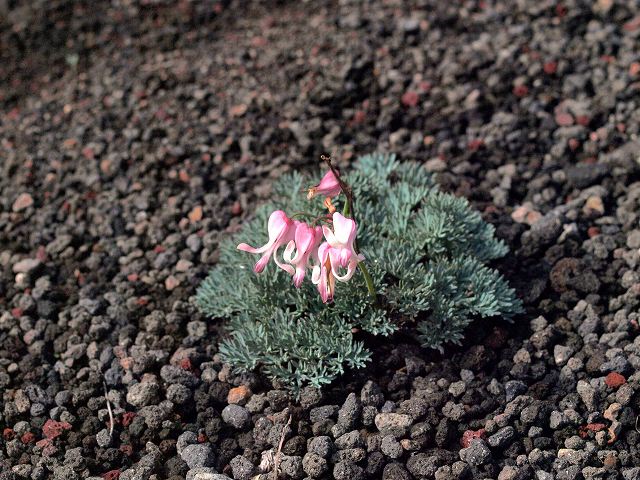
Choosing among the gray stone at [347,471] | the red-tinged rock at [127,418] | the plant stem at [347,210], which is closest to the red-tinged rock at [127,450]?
the red-tinged rock at [127,418]

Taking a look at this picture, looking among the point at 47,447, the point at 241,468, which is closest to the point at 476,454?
the point at 241,468

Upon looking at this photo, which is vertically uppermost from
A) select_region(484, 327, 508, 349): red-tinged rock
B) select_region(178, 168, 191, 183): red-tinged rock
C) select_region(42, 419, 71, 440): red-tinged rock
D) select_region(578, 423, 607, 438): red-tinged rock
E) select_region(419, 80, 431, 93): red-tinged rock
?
select_region(178, 168, 191, 183): red-tinged rock

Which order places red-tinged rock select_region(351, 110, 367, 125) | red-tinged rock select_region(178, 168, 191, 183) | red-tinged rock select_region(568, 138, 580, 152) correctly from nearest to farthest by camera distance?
red-tinged rock select_region(568, 138, 580, 152) < red-tinged rock select_region(178, 168, 191, 183) < red-tinged rock select_region(351, 110, 367, 125)

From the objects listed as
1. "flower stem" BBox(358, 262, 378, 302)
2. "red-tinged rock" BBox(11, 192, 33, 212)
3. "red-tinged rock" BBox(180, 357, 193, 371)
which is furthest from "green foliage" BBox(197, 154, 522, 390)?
"red-tinged rock" BBox(11, 192, 33, 212)

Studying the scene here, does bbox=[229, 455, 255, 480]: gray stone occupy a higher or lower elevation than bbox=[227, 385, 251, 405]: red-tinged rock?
higher

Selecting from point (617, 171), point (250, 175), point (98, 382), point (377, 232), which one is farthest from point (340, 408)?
point (617, 171)

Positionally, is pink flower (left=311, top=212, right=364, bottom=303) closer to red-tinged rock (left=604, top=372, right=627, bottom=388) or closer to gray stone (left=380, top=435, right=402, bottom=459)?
gray stone (left=380, top=435, right=402, bottom=459)

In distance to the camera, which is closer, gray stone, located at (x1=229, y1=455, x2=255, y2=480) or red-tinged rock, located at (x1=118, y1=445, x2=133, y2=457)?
gray stone, located at (x1=229, y1=455, x2=255, y2=480)

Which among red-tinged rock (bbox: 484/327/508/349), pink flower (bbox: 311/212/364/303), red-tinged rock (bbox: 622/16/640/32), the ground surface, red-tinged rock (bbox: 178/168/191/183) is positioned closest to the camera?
pink flower (bbox: 311/212/364/303)
